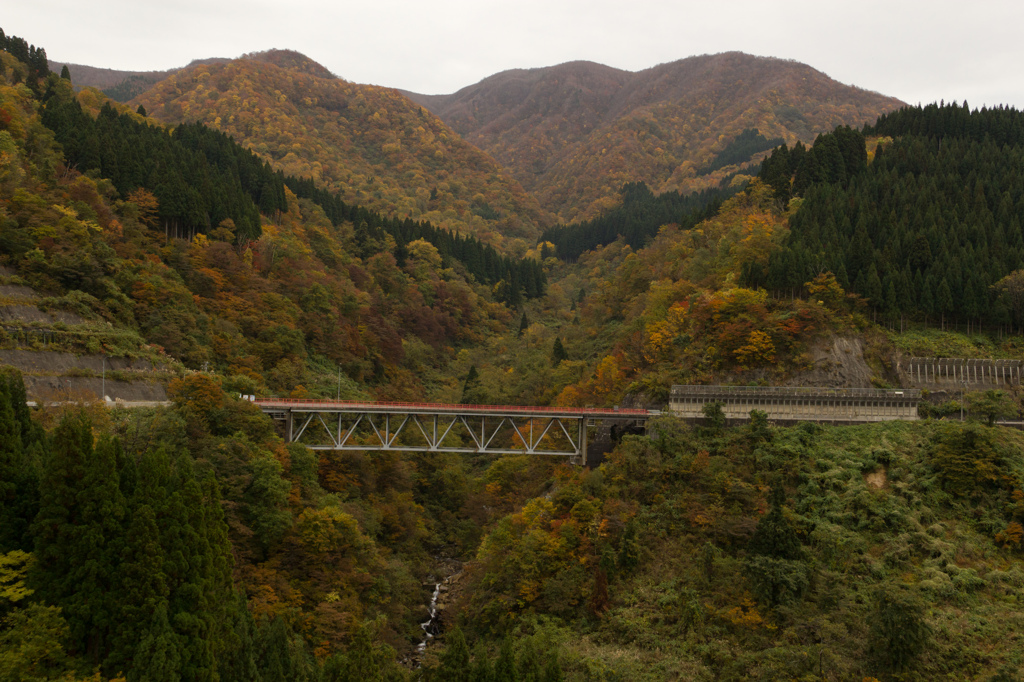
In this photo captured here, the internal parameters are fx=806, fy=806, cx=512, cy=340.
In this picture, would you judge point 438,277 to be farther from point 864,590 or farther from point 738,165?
point 738,165

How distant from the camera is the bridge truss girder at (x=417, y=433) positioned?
52531 millimetres

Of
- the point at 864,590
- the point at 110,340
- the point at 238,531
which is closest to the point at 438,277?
the point at 110,340

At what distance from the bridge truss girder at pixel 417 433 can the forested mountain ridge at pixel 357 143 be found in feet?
246

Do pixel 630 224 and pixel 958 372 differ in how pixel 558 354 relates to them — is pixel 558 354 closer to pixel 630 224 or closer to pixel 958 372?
pixel 958 372

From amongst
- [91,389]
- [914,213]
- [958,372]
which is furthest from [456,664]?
[914,213]

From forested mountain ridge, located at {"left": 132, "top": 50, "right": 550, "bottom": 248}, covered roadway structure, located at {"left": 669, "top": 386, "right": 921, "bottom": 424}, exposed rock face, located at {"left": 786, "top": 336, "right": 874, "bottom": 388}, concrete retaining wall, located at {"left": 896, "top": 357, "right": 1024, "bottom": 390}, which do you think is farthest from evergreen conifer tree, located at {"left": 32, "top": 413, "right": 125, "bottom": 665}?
forested mountain ridge, located at {"left": 132, "top": 50, "right": 550, "bottom": 248}

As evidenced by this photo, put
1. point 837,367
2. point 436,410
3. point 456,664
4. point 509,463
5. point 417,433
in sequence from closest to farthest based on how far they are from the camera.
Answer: point 456,664
point 436,410
point 837,367
point 509,463
point 417,433

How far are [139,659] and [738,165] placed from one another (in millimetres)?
179602

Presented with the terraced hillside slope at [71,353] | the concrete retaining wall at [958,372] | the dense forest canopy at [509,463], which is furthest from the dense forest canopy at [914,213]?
the terraced hillside slope at [71,353]

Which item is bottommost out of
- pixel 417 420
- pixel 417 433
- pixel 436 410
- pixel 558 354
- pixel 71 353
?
pixel 417 433

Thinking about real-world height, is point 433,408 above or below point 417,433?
above

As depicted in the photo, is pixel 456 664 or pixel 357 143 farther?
pixel 357 143

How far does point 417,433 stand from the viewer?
6806cm

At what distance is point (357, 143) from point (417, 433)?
123m
